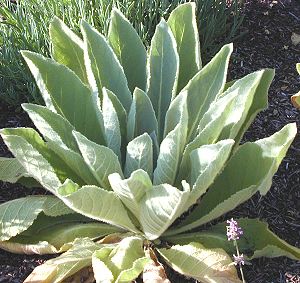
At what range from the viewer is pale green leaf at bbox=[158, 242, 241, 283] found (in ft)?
6.60

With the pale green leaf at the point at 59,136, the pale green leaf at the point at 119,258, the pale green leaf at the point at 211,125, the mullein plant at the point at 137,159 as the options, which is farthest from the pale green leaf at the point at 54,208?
the pale green leaf at the point at 211,125

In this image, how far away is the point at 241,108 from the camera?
6.69 feet

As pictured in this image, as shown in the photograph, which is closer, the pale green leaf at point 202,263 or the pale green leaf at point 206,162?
the pale green leaf at point 206,162

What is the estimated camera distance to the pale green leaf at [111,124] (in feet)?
6.66

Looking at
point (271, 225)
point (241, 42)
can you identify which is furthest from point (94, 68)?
point (241, 42)

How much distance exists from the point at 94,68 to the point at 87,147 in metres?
0.44

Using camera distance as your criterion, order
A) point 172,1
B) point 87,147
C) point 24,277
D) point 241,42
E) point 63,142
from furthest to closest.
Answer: point 241,42 → point 172,1 → point 24,277 → point 63,142 → point 87,147

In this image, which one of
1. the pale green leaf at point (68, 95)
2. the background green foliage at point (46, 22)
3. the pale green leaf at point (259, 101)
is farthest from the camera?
the background green foliage at point (46, 22)

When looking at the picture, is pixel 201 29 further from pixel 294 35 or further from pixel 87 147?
pixel 87 147

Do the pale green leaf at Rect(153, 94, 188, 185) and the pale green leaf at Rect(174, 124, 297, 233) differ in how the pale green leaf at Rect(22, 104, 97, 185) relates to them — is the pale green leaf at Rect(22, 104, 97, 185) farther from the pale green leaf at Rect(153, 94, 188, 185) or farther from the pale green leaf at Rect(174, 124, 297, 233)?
the pale green leaf at Rect(174, 124, 297, 233)

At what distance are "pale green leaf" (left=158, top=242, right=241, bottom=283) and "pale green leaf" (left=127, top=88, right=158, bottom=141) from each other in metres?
0.42

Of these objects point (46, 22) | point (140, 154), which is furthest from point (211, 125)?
point (46, 22)

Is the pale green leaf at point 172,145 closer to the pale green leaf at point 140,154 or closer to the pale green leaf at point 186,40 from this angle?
the pale green leaf at point 140,154

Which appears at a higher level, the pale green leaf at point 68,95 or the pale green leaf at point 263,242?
the pale green leaf at point 68,95
